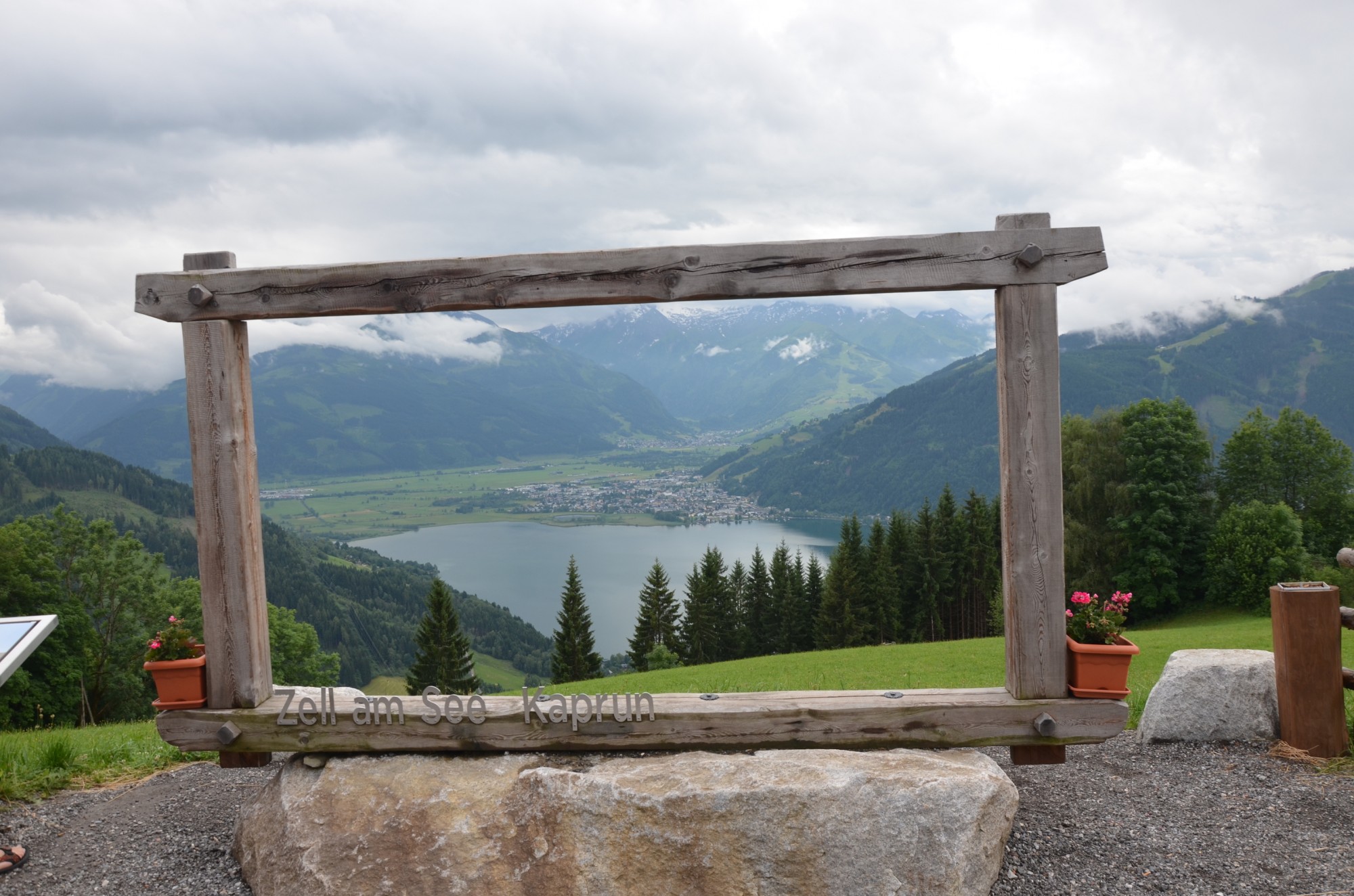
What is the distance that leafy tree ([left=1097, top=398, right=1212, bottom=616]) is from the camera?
29719 mm

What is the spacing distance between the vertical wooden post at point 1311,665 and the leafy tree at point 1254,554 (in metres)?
26.5

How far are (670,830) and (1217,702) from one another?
4.86 metres

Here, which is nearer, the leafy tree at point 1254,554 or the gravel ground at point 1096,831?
the gravel ground at point 1096,831

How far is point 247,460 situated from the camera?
5.18 meters

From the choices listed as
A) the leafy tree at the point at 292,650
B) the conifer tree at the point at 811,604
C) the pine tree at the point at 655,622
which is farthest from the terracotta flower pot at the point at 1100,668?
the pine tree at the point at 655,622

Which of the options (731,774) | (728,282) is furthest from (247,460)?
(731,774)

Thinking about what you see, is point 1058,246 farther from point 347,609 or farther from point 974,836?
point 347,609

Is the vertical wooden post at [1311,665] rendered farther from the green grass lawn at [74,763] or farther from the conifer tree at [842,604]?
the conifer tree at [842,604]

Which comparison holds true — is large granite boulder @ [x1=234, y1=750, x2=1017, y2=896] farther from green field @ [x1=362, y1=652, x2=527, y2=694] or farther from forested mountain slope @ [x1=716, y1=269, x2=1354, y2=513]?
forested mountain slope @ [x1=716, y1=269, x2=1354, y2=513]

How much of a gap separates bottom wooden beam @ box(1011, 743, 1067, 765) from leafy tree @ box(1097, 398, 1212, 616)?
2859cm

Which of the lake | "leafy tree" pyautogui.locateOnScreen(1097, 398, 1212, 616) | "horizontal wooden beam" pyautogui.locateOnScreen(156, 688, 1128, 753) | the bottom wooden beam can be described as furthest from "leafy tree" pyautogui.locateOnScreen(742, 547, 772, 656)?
the lake

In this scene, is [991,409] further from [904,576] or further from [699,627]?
[699,627]

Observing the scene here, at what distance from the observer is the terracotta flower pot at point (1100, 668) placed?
4.83 m

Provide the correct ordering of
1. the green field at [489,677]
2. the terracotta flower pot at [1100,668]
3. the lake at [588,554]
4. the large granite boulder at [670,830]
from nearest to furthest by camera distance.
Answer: the large granite boulder at [670,830] < the terracotta flower pot at [1100,668] < the green field at [489,677] < the lake at [588,554]
